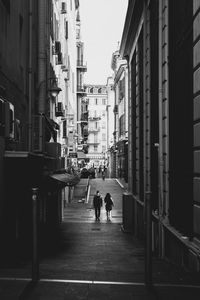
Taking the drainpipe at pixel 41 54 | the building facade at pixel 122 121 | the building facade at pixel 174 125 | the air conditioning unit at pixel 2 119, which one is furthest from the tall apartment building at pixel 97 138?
the air conditioning unit at pixel 2 119

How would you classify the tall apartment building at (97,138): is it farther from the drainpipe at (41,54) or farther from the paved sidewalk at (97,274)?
the paved sidewalk at (97,274)

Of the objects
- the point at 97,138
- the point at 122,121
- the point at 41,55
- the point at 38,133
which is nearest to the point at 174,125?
the point at 38,133

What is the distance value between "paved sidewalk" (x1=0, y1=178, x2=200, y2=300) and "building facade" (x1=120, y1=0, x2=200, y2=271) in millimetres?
772

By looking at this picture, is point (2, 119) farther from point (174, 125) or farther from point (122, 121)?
point (122, 121)

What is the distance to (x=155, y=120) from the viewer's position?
16.4 m

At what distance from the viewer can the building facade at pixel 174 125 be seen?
9398 millimetres

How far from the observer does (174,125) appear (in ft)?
40.2

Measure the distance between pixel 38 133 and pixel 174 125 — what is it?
802 centimetres

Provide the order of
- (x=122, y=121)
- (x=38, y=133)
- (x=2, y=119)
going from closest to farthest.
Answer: (x=2, y=119) < (x=38, y=133) < (x=122, y=121)

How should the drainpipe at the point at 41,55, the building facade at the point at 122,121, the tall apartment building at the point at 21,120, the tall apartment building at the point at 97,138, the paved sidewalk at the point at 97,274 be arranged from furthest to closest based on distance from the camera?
the tall apartment building at the point at 97,138, the building facade at the point at 122,121, the drainpipe at the point at 41,55, the tall apartment building at the point at 21,120, the paved sidewalk at the point at 97,274

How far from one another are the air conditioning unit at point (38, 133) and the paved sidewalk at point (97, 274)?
366cm

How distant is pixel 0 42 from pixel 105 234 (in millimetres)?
11712

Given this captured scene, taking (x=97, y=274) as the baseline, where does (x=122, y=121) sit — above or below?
above

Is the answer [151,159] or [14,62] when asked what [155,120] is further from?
[14,62]
